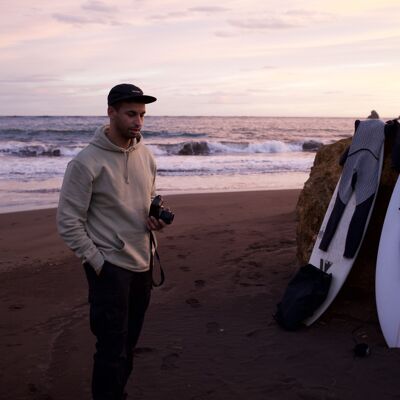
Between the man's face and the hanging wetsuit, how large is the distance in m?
2.68

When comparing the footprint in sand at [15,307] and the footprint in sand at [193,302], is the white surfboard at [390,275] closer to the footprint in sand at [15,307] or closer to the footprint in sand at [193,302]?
the footprint in sand at [193,302]

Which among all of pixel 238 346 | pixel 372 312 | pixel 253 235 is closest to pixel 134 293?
pixel 238 346

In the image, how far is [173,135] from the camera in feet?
146

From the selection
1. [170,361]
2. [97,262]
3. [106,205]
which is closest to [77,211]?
[106,205]

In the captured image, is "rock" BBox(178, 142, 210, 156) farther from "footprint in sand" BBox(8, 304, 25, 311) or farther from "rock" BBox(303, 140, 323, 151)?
"footprint in sand" BBox(8, 304, 25, 311)

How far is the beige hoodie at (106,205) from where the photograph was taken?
3.33 meters

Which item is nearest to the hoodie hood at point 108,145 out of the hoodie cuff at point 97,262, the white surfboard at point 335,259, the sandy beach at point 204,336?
the hoodie cuff at point 97,262

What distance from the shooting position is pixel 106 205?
136 inches

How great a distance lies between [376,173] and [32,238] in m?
5.88

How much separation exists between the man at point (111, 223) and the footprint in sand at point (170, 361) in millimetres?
1095

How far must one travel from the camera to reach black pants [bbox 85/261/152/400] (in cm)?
341

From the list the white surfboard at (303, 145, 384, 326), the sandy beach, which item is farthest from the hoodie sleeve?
the white surfboard at (303, 145, 384, 326)

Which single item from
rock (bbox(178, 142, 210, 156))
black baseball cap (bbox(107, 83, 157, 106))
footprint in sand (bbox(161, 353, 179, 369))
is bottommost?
footprint in sand (bbox(161, 353, 179, 369))

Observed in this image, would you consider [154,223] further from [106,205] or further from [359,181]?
[359,181]
